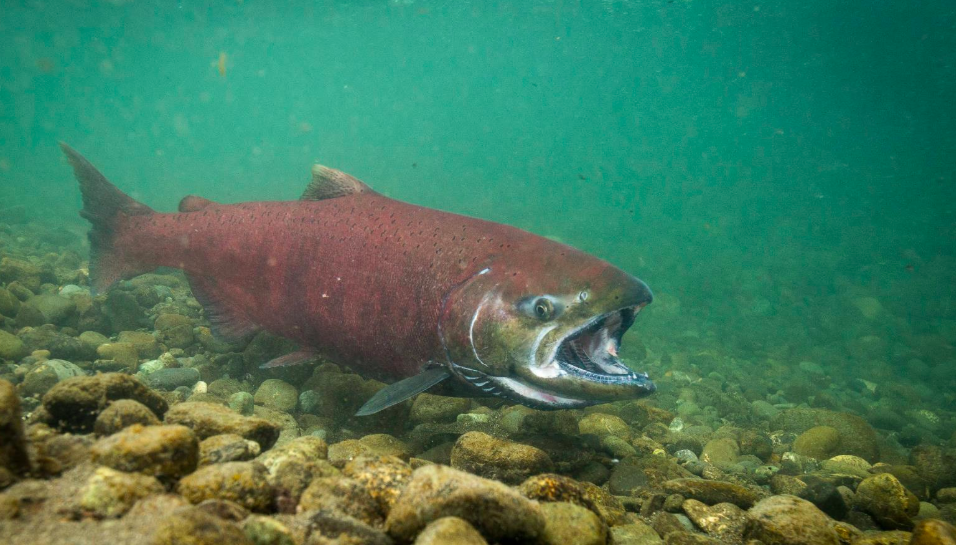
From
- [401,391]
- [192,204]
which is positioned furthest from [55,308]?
[401,391]

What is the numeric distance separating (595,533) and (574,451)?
1662mm

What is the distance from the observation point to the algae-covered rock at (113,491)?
3.79 feet

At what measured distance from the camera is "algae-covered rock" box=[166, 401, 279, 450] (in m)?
1.86

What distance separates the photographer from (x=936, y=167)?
6253 centimetres

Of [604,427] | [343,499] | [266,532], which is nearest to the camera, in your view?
[266,532]

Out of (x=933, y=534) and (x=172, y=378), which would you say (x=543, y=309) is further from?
(x=172, y=378)

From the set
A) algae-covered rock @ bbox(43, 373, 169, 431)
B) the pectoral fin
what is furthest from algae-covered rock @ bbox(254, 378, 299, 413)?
algae-covered rock @ bbox(43, 373, 169, 431)

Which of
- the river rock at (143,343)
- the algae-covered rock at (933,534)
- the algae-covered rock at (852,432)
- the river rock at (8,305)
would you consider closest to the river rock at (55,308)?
the river rock at (8,305)

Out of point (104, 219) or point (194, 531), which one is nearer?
point (194, 531)

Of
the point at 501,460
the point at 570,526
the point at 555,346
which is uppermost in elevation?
the point at 555,346

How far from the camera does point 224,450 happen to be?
5.49 ft

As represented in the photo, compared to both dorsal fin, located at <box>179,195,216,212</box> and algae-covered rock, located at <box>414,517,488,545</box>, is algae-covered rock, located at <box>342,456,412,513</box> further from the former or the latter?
dorsal fin, located at <box>179,195,216,212</box>

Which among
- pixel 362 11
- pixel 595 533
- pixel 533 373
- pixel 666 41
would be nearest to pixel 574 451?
pixel 533 373

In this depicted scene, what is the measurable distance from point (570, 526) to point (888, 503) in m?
2.63
